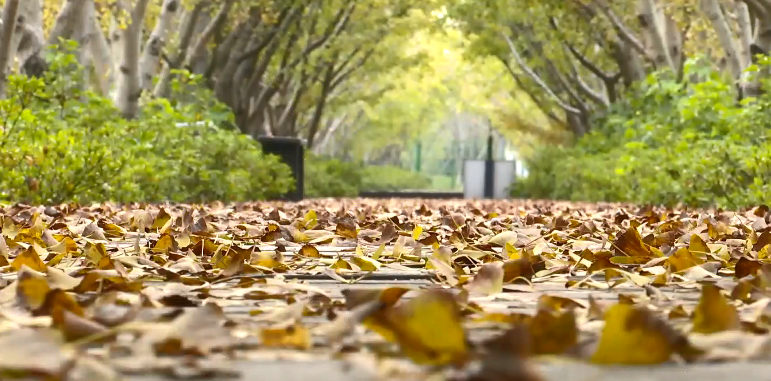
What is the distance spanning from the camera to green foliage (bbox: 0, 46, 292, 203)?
8.72 m

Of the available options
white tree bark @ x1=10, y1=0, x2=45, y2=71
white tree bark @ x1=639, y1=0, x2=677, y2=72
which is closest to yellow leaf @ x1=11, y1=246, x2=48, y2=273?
white tree bark @ x1=10, y1=0, x2=45, y2=71

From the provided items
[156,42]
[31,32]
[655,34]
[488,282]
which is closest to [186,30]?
[156,42]

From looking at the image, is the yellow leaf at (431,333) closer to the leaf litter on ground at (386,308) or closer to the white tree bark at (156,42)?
the leaf litter on ground at (386,308)

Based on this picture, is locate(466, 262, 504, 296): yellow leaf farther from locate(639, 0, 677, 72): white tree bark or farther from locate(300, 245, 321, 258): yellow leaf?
locate(639, 0, 677, 72): white tree bark

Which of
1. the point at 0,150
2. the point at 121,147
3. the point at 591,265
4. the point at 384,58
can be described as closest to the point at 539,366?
the point at 591,265

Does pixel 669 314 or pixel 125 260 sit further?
pixel 125 260

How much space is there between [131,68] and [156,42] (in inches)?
28.6

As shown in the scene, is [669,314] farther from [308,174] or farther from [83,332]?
[308,174]

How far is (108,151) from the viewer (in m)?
9.83

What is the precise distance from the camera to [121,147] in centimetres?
1062

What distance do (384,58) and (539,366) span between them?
32449mm

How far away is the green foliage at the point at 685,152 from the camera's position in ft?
33.9

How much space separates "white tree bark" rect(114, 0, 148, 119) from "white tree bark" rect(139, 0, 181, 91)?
1.20ft

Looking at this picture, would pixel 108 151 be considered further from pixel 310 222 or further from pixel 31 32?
pixel 310 222
